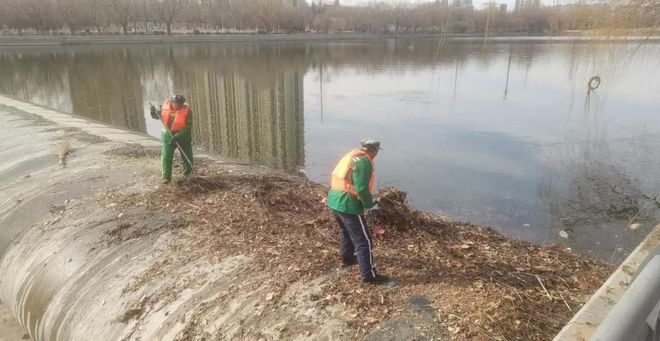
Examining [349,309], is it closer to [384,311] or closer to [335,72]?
[384,311]

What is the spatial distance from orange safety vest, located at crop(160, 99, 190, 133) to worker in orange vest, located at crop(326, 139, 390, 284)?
4.34 metres

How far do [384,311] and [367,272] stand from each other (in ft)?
1.70

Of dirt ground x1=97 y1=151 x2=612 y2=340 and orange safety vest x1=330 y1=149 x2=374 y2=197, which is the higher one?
orange safety vest x1=330 y1=149 x2=374 y2=197

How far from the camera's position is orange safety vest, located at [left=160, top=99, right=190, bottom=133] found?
8203 mm

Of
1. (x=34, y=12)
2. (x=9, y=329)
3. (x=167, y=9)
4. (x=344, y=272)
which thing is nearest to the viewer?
(x=344, y=272)

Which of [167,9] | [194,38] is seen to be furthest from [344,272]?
[167,9]

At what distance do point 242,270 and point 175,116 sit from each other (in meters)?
3.73

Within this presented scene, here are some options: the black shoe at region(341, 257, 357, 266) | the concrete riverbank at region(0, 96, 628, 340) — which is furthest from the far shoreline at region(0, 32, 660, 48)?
the black shoe at region(341, 257, 357, 266)

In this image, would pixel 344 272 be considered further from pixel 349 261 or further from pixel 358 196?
pixel 358 196

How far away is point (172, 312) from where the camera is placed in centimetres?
526

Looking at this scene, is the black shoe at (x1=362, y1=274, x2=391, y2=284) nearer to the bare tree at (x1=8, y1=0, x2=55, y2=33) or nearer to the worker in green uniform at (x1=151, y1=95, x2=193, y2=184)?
the worker in green uniform at (x1=151, y1=95, x2=193, y2=184)

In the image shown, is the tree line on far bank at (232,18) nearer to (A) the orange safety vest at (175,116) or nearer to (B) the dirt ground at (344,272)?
(A) the orange safety vest at (175,116)

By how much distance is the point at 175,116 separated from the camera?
8250mm

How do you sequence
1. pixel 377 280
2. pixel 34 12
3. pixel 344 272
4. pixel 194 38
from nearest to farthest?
pixel 377 280 < pixel 344 272 < pixel 34 12 < pixel 194 38
